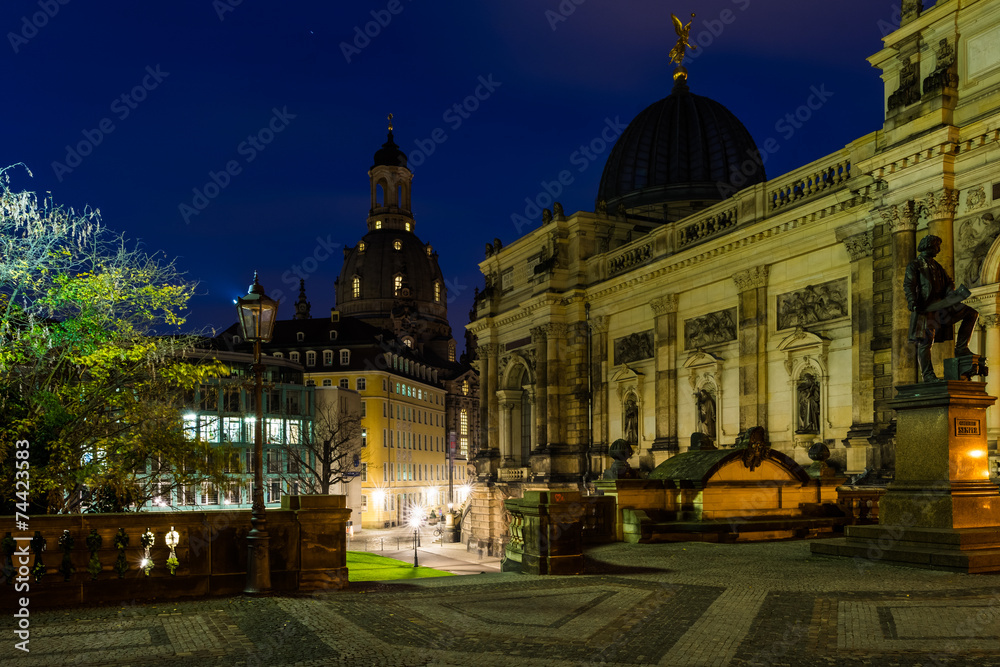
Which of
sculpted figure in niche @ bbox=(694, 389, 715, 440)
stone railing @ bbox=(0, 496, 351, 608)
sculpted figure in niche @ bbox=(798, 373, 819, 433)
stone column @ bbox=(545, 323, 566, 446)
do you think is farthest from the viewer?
stone column @ bbox=(545, 323, 566, 446)

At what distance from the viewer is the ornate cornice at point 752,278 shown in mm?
36750

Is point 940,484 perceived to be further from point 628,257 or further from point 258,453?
point 628,257

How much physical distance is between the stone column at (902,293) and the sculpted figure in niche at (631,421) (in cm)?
1905

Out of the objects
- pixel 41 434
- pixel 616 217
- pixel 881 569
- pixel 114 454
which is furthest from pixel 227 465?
pixel 616 217

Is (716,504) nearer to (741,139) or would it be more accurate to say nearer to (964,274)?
(964,274)

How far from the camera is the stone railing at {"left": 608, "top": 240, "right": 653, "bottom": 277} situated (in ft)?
149

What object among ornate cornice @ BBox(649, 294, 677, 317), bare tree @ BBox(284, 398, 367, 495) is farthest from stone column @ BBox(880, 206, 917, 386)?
bare tree @ BBox(284, 398, 367, 495)

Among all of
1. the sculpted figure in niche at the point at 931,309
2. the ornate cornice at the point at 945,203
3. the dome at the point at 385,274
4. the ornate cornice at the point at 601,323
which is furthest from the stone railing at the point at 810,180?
the dome at the point at 385,274

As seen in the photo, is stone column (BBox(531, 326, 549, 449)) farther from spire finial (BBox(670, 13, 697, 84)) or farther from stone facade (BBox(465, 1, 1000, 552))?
spire finial (BBox(670, 13, 697, 84))

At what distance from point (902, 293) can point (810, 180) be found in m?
8.74

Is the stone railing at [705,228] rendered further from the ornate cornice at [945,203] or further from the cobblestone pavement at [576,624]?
the cobblestone pavement at [576,624]

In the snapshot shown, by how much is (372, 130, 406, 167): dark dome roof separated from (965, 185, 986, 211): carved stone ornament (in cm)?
14481

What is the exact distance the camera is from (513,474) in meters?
55.7

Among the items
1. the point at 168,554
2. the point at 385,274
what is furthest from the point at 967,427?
the point at 385,274
